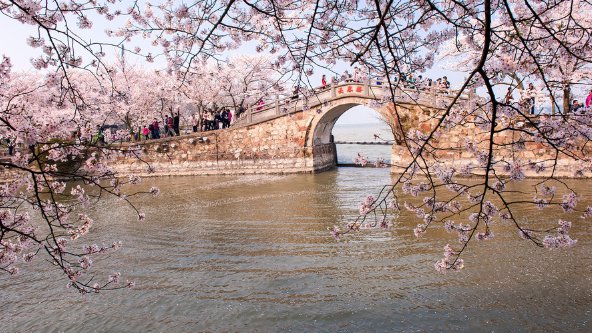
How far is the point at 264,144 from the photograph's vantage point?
816 inches

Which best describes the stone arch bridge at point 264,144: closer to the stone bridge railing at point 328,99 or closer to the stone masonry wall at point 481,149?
the stone bridge railing at point 328,99

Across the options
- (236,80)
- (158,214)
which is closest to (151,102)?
(236,80)

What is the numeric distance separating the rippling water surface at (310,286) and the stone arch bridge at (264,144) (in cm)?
1011

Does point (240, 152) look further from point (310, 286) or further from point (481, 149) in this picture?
point (310, 286)

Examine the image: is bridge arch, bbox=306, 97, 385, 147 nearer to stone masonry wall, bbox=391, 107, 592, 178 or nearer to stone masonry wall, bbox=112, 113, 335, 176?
stone masonry wall, bbox=112, 113, 335, 176

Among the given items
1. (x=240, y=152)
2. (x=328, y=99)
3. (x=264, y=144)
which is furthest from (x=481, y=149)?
(x=240, y=152)

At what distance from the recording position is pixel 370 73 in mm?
4586

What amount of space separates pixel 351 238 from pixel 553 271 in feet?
10.2

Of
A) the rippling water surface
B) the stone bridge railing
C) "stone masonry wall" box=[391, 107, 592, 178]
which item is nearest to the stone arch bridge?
the stone bridge railing

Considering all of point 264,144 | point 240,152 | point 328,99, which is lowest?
point 240,152

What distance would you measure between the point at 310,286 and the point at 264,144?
595 inches

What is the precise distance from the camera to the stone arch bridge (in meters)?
19.4

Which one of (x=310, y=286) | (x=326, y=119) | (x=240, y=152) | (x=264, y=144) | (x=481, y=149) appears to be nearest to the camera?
(x=310, y=286)

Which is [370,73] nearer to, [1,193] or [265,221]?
[1,193]
